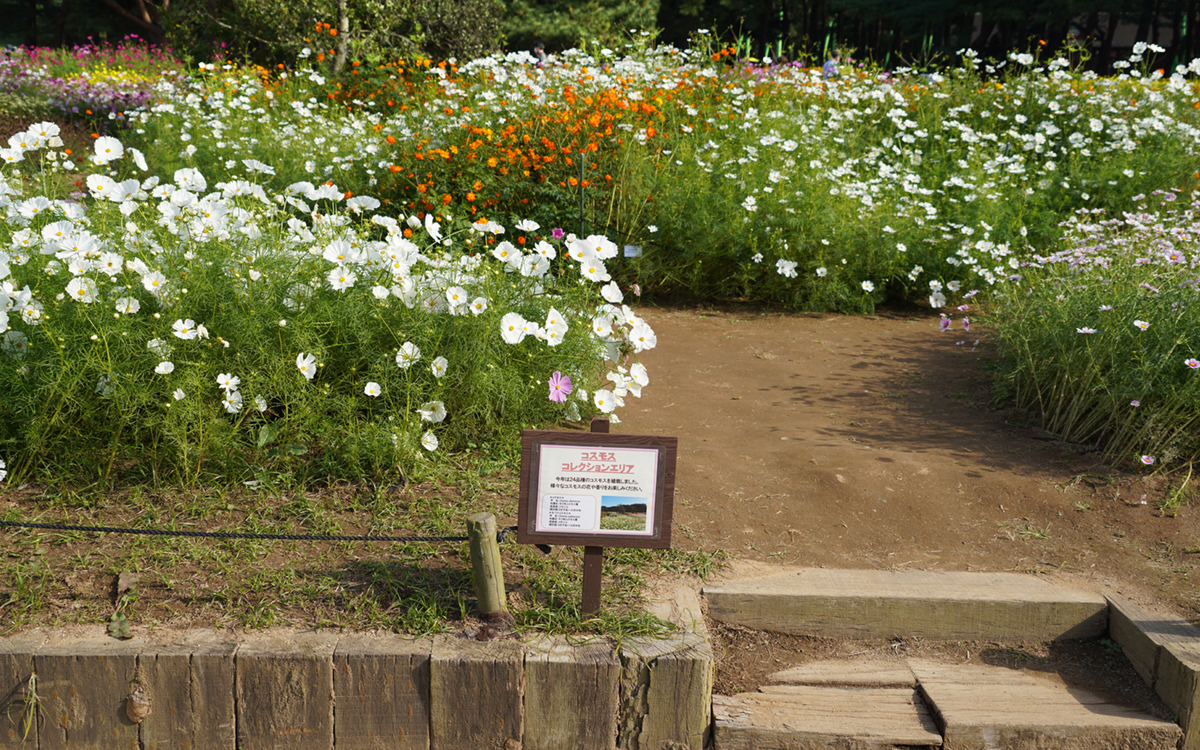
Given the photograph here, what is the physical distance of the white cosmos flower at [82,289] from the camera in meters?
2.73

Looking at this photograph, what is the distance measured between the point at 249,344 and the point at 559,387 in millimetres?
1028

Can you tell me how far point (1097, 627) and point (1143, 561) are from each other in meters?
0.36

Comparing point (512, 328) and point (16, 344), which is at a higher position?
point (512, 328)

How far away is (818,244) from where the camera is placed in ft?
18.3

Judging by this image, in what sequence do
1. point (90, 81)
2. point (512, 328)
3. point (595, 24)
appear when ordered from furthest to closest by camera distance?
point (595, 24)
point (90, 81)
point (512, 328)

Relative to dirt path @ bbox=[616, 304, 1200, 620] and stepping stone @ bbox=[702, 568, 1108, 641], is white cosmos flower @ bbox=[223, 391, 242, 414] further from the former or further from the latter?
stepping stone @ bbox=[702, 568, 1108, 641]

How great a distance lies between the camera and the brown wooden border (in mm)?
2199

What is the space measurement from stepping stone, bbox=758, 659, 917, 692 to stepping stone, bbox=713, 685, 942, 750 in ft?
0.16

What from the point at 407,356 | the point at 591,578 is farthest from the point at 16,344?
the point at 591,578

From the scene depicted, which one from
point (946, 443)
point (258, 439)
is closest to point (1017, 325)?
point (946, 443)

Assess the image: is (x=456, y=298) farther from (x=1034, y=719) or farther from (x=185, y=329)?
(x=1034, y=719)

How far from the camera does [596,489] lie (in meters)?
2.22

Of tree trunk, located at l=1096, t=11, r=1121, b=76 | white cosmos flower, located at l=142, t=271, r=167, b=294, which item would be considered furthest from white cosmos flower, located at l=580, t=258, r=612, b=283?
tree trunk, located at l=1096, t=11, r=1121, b=76

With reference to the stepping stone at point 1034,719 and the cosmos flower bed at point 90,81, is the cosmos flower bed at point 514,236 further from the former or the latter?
the cosmos flower bed at point 90,81
